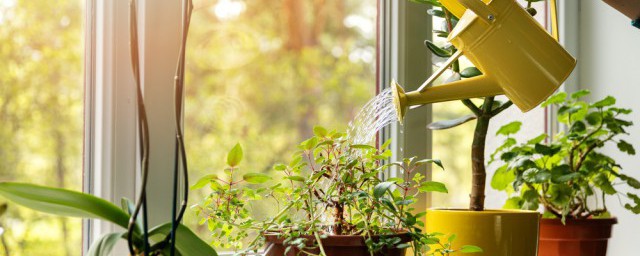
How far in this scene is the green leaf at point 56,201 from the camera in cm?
88

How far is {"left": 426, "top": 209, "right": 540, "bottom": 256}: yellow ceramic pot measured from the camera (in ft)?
4.16

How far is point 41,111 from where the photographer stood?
1.17m

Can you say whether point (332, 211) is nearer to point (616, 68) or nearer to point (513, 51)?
point (513, 51)

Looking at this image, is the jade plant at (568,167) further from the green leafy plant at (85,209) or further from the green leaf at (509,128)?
the green leafy plant at (85,209)

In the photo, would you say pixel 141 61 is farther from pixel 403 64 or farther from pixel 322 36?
pixel 403 64

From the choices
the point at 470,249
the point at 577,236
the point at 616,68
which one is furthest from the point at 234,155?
the point at 616,68

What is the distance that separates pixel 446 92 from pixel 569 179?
59 centimetres

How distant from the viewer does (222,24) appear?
134cm

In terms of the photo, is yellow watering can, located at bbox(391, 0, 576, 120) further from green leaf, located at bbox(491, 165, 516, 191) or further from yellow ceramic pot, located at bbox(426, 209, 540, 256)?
green leaf, located at bbox(491, 165, 516, 191)

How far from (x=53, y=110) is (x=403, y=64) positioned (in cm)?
68

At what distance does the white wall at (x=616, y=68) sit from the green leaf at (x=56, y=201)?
1.30 m

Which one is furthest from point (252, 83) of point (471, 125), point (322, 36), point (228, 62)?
point (471, 125)

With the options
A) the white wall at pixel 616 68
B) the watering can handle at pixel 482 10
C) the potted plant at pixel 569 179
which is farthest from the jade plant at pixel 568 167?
the watering can handle at pixel 482 10

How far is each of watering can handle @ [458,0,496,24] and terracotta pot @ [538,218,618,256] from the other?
2.46ft
